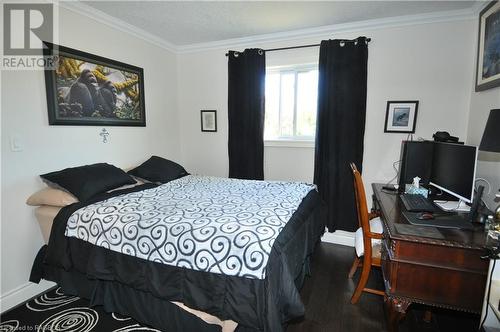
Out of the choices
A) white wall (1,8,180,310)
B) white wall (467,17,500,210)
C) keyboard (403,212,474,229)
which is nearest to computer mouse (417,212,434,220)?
keyboard (403,212,474,229)

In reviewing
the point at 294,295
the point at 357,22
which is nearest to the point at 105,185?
the point at 294,295

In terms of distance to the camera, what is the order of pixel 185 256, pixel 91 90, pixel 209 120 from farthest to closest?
pixel 209 120 → pixel 91 90 → pixel 185 256

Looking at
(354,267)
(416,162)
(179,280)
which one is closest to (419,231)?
(354,267)

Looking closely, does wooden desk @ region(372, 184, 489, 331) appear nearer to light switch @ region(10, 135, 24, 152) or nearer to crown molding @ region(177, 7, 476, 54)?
crown molding @ region(177, 7, 476, 54)

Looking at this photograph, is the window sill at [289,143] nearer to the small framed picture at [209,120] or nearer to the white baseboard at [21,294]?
the small framed picture at [209,120]

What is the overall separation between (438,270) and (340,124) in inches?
76.1

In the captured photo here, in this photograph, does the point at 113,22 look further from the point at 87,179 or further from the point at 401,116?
the point at 401,116

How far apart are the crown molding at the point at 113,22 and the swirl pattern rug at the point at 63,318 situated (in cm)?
259

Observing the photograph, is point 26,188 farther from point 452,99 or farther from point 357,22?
point 452,99

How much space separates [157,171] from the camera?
9.97ft

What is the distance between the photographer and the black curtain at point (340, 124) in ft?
9.64

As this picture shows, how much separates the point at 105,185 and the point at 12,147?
72 cm

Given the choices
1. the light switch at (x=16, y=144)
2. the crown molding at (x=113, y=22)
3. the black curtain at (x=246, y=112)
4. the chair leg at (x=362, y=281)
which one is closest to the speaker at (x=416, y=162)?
the chair leg at (x=362, y=281)

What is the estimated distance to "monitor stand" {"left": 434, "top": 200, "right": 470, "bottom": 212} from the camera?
6.20ft
